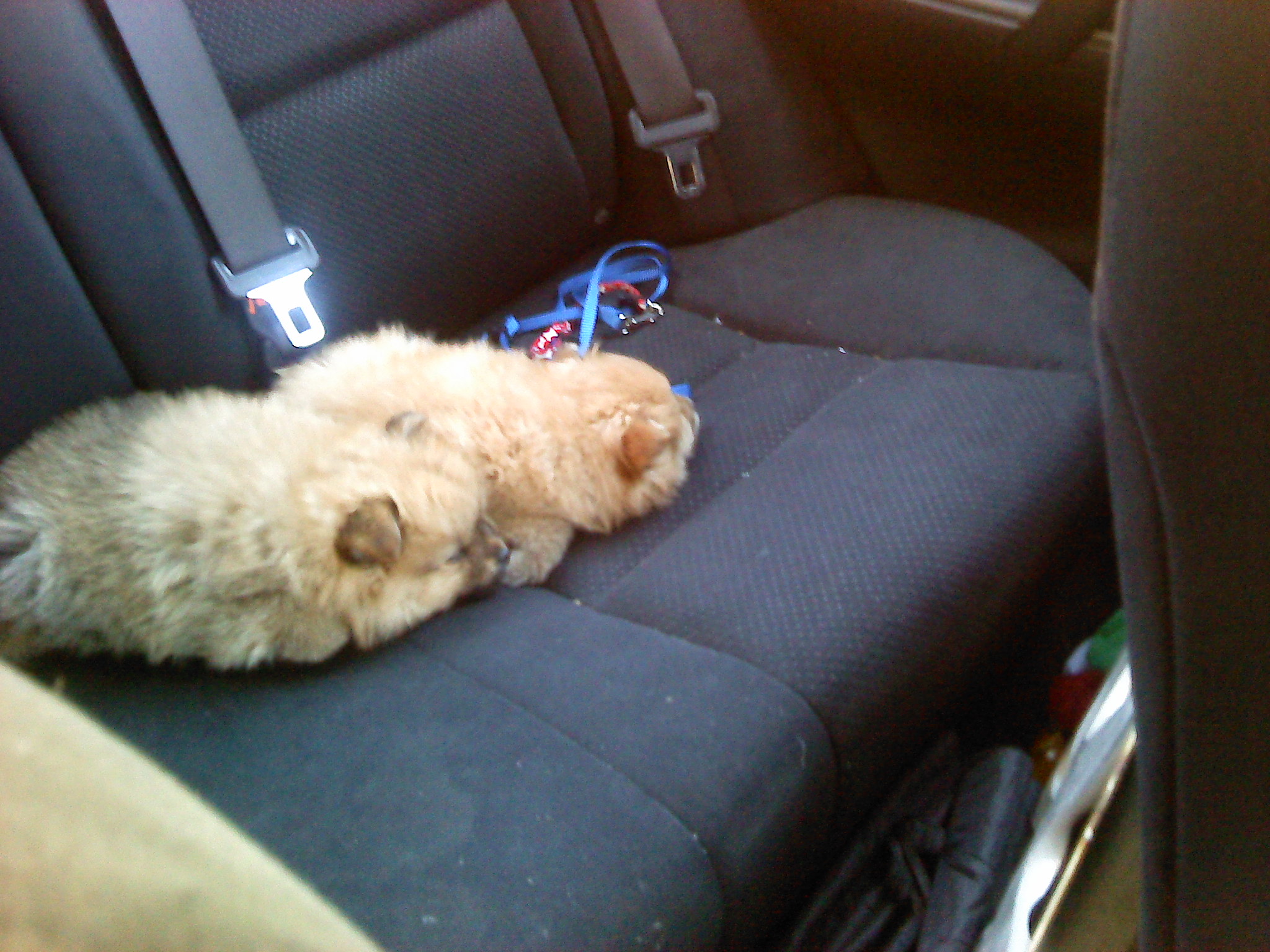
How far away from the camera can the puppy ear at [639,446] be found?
1.76 m

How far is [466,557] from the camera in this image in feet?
5.45

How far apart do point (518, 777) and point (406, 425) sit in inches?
29.3

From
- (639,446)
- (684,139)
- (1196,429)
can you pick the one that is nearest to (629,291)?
(684,139)

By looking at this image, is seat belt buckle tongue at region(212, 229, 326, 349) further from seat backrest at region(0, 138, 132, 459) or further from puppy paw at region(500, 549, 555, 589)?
puppy paw at region(500, 549, 555, 589)

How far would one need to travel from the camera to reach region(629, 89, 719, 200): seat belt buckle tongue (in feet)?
7.55

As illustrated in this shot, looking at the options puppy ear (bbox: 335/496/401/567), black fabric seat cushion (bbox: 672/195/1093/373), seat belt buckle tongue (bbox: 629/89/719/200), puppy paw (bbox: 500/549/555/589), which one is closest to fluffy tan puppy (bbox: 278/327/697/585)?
puppy paw (bbox: 500/549/555/589)

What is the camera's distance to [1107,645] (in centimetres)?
191

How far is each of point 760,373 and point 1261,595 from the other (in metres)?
1.37

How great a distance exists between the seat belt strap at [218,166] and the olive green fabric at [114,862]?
4.29 ft

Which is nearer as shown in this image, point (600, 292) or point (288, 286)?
point (288, 286)

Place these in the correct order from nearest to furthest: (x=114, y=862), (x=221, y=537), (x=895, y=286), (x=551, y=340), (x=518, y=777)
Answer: (x=114, y=862) < (x=518, y=777) < (x=221, y=537) < (x=895, y=286) < (x=551, y=340)

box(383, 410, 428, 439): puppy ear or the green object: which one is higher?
box(383, 410, 428, 439): puppy ear

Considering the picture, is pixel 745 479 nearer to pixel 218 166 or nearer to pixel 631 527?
pixel 631 527

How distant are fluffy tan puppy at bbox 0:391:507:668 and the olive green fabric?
894 mm
